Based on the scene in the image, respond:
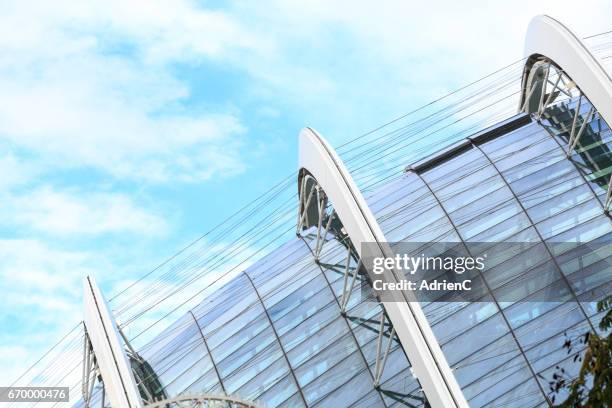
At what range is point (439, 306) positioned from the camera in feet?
118

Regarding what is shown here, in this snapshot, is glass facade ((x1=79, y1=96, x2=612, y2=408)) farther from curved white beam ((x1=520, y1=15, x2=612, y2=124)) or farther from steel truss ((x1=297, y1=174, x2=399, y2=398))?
curved white beam ((x1=520, y1=15, x2=612, y2=124))

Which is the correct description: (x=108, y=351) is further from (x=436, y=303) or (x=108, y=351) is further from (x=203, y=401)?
(x=436, y=303)

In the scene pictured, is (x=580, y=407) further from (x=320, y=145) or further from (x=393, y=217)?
(x=393, y=217)

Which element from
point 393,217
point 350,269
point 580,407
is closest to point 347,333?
point 350,269

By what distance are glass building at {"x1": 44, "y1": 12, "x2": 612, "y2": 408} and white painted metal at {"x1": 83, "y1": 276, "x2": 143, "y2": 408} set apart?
67 cm

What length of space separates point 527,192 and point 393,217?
Result: 5.60m

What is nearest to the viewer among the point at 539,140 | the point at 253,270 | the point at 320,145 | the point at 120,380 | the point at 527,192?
the point at 120,380

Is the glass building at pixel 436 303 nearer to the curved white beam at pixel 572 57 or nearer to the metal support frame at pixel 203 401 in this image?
the curved white beam at pixel 572 57

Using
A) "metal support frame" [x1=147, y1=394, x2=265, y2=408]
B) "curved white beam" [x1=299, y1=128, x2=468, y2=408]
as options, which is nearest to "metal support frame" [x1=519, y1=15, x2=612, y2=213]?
"curved white beam" [x1=299, y1=128, x2=468, y2=408]

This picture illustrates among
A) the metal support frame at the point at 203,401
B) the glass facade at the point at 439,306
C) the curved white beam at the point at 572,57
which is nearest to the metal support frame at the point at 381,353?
the glass facade at the point at 439,306

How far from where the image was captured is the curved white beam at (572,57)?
34.6 metres

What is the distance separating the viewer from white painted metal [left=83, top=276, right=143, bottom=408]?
30.1 metres

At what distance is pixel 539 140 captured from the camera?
41750 mm

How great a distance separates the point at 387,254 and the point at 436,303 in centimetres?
597
